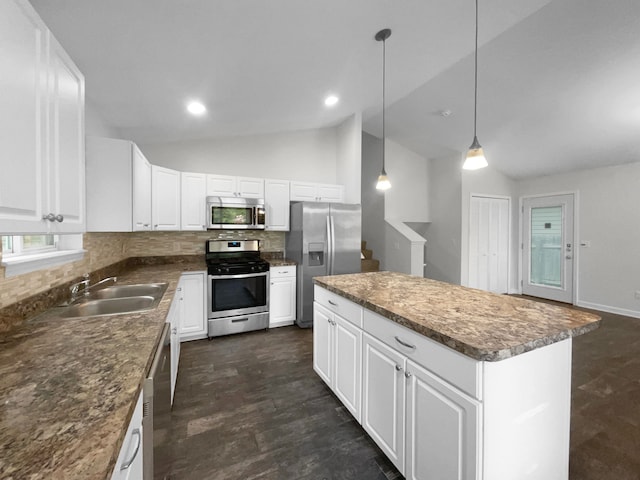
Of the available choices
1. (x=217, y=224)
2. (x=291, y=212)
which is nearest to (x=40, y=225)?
(x=217, y=224)

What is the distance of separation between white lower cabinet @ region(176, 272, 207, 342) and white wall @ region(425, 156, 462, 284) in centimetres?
429

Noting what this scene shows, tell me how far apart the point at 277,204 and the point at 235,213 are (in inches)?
23.8

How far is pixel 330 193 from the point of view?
4234 mm

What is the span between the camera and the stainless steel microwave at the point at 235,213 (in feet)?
11.3

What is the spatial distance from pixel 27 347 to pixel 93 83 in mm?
1892

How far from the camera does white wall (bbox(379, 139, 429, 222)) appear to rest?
532cm

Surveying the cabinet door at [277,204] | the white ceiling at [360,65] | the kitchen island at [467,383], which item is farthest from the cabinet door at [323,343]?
the white ceiling at [360,65]

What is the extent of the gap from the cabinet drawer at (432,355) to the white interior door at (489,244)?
438 centimetres

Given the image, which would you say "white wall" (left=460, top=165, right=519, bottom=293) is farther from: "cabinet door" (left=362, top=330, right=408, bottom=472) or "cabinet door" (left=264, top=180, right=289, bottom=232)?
"cabinet door" (left=362, top=330, right=408, bottom=472)

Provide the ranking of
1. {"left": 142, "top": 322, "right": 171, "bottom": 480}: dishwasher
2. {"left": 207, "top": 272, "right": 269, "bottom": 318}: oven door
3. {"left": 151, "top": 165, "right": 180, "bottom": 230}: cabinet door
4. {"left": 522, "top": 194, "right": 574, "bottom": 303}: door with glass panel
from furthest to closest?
1. {"left": 522, "top": 194, "right": 574, "bottom": 303}: door with glass panel
2. {"left": 207, "top": 272, "right": 269, "bottom": 318}: oven door
3. {"left": 151, "top": 165, "right": 180, "bottom": 230}: cabinet door
4. {"left": 142, "top": 322, "right": 171, "bottom": 480}: dishwasher

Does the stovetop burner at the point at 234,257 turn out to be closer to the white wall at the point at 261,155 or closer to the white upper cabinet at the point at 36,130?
the white wall at the point at 261,155

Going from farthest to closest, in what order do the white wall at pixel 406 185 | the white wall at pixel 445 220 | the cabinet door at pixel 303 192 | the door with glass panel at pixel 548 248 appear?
the white wall at pixel 406 185, the white wall at pixel 445 220, the door with glass panel at pixel 548 248, the cabinet door at pixel 303 192

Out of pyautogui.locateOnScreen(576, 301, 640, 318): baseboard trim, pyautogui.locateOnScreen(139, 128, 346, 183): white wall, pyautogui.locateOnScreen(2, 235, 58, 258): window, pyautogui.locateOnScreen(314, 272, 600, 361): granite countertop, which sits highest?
pyautogui.locateOnScreen(139, 128, 346, 183): white wall

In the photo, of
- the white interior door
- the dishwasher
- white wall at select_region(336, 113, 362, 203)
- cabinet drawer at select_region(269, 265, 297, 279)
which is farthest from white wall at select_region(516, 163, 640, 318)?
the dishwasher
